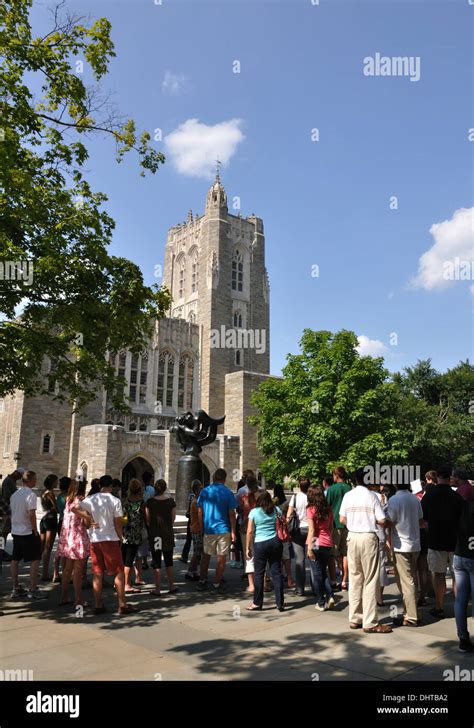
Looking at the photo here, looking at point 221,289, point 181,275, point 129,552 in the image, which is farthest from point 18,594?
point 181,275

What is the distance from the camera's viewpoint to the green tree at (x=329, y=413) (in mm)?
26984

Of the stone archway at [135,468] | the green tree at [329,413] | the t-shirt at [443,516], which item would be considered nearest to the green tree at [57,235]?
the t-shirt at [443,516]

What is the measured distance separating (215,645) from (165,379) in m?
39.6

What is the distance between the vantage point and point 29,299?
9641 mm

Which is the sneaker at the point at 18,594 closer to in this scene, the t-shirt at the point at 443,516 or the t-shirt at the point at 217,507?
the t-shirt at the point at 217,507

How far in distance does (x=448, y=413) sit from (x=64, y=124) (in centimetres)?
3425

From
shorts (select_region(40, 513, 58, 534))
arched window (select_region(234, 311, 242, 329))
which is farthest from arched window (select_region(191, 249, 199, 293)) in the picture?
shorts (select_region(40, 513, 58, 534))

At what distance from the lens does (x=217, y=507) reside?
26.7 ft

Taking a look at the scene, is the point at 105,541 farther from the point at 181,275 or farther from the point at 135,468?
the point at 181,275

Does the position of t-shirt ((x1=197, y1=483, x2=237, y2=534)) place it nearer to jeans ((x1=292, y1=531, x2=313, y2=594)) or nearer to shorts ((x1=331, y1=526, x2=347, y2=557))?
jeans ((x1=292, y1=531, x2=313, y2=594))

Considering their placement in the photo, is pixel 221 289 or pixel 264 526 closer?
pixel 264 526

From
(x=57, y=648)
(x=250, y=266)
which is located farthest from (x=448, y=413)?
(x=57, y=648)
